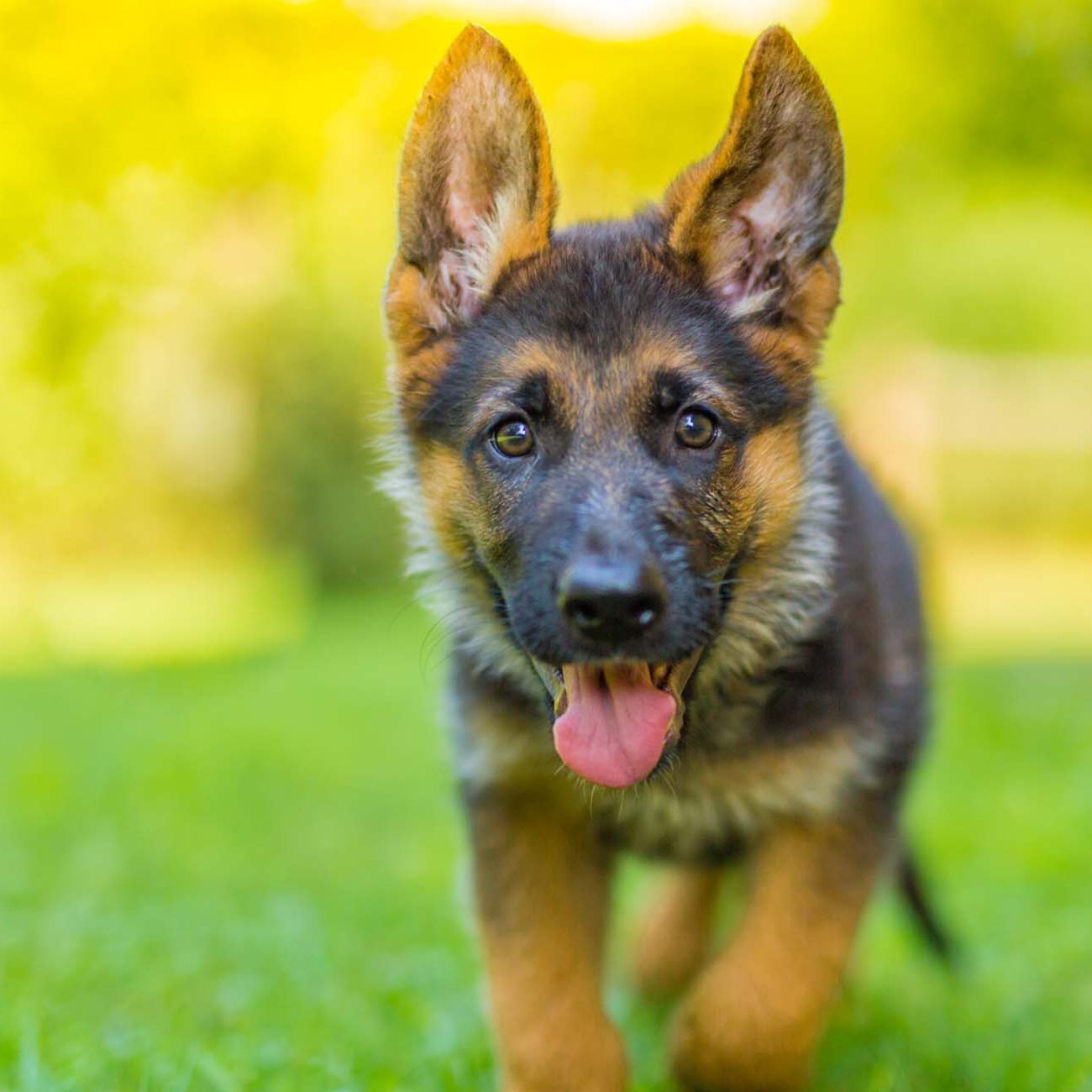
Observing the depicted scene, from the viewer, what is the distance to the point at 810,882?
3.60 meters

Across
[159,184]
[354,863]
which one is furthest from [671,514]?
[159,184]

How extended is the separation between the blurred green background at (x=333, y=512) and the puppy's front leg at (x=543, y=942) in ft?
1.06

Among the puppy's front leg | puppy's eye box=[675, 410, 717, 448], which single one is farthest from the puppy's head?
the puppy's front leg

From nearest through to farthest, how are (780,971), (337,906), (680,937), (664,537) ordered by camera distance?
(664,537), (780,971), (680,937), (337,906)

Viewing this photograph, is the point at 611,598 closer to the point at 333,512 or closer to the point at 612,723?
the point at 612,723

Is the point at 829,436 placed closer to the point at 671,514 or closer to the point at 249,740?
the point at 671,514

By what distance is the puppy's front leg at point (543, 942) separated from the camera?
135 inches

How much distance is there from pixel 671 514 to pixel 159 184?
10.9m

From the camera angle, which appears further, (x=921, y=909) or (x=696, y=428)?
(x=921, y=909)

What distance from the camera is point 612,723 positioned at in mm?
3254

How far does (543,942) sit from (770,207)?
1.73m

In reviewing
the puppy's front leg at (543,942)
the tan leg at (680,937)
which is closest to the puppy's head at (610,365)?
the puppy's front leg at (543,942)

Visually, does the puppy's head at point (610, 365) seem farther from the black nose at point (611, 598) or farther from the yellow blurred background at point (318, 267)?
the yellow blurred background at point (318, 267)

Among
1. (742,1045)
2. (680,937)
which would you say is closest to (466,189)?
(742,1045)
